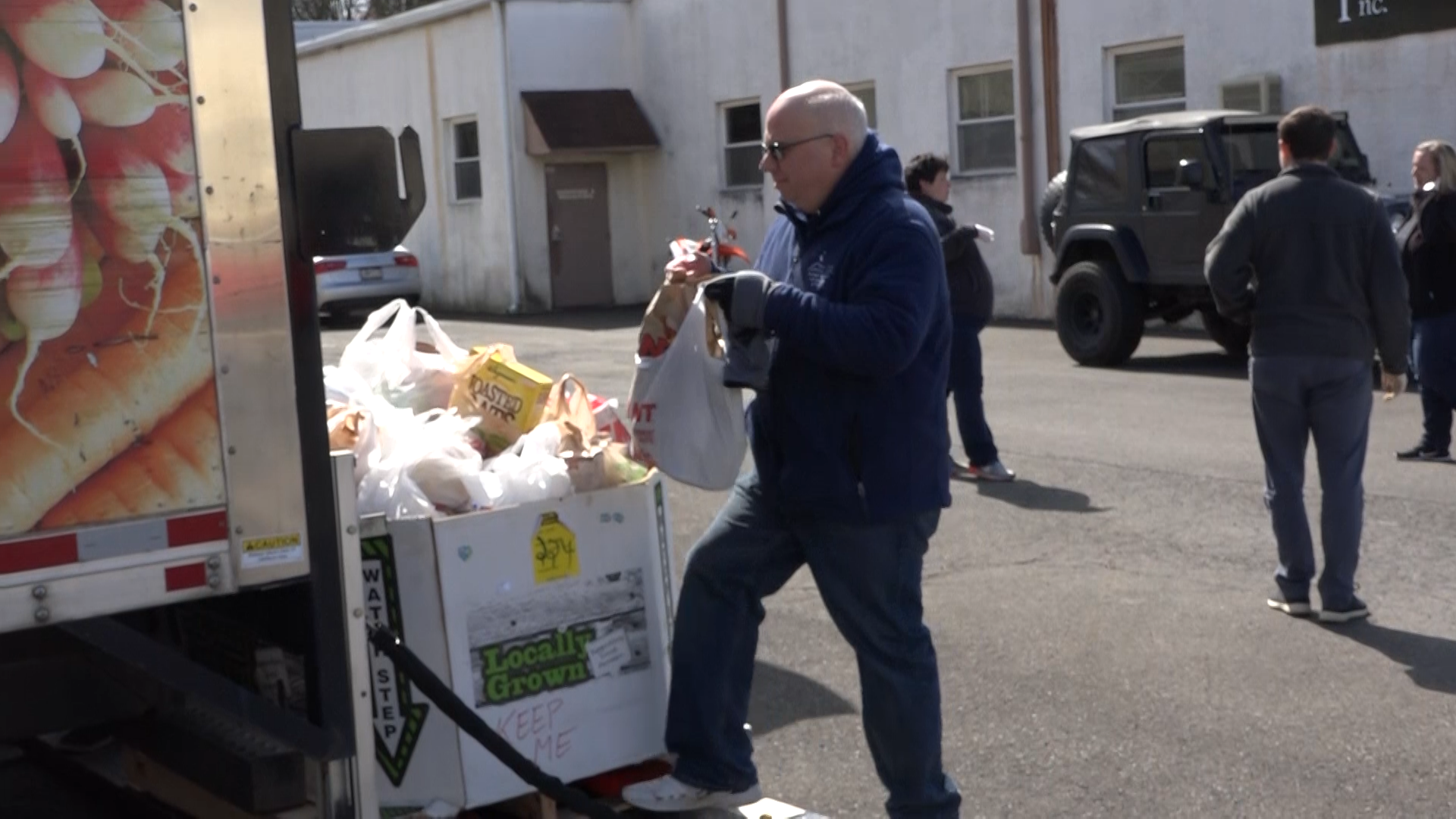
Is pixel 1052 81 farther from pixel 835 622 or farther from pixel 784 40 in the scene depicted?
pixel 835 622

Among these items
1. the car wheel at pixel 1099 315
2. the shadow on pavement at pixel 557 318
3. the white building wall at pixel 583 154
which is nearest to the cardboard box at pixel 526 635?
the car wheel at pixel 1099 315

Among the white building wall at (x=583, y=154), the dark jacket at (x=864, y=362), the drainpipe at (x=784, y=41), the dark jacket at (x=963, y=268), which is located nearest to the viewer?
the dark jacket at (x=864, y=362)

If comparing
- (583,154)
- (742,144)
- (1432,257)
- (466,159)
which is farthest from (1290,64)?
(466,159)

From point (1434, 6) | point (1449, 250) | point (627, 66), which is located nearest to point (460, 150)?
point (627, 66)

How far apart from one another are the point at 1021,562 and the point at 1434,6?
1069 centimetres

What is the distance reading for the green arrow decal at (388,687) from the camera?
14.2 feet

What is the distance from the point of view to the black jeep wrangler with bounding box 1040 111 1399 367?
14.8m

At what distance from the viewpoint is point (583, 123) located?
1051 inches

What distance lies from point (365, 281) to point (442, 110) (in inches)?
196

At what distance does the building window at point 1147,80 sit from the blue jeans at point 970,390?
9.91 meters

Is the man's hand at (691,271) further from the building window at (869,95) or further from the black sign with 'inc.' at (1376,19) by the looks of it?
the building window at (869,95)

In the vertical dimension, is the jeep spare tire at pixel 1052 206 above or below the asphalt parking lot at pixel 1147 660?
above

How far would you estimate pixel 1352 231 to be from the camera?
6613 millimetres

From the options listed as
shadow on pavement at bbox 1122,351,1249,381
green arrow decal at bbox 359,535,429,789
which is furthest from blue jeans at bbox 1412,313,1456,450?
green arrow decal at bbox 359,535,429,789
